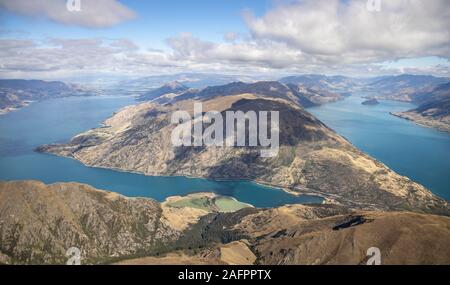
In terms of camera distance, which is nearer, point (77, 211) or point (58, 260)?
point (58, 260)

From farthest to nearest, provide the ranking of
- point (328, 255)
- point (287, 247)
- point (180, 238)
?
point (180, 238) → point (287, 247) → point (328, 255)

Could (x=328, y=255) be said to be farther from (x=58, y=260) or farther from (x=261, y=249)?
(x=58, y=260)
